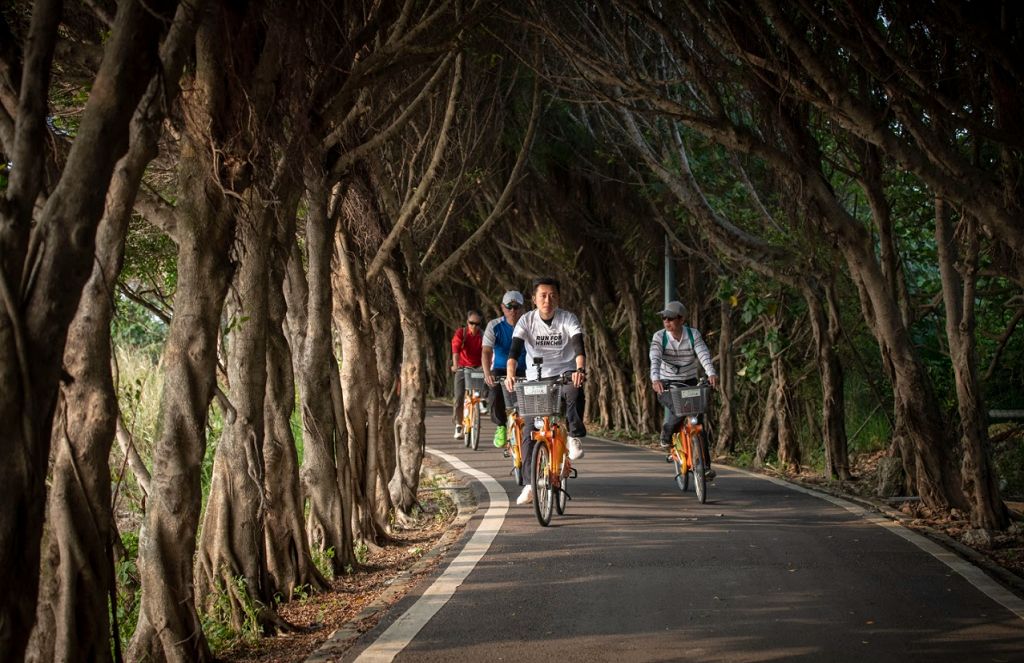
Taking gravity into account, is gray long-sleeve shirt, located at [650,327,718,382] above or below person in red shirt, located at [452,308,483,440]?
below

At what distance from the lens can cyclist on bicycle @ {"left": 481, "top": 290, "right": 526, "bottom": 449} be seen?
1398 centimetres

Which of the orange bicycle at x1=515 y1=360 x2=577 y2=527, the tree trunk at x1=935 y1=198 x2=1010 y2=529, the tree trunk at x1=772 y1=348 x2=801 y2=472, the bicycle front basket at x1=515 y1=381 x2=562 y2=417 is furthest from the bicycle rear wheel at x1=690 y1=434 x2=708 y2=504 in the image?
the tree trunk at x1=772 y1=348 x2=801 y2=472

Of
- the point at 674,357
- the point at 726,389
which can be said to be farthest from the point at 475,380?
the point at 674,357

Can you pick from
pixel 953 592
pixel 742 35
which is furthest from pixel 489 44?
pixel 953 592

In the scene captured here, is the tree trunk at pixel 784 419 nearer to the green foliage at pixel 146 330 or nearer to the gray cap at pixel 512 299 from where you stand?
the gray cap at pixel 512 299

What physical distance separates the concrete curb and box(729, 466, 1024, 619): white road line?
12.3ft

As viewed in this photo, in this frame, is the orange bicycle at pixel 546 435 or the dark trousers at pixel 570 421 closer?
the orange bicycle at pixel 546 435

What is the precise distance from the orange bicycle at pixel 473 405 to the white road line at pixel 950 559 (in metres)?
9.26

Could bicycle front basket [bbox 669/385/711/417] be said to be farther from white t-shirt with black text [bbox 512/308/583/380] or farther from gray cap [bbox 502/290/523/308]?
gray cap [bbox 502/290/523/308]

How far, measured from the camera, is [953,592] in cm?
816

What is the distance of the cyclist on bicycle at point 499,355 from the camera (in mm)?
13977

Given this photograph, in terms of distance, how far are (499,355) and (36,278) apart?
38.2 ft

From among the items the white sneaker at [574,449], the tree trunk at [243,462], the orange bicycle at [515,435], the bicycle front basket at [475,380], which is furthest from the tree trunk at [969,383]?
the bicycle front basket at [475,380]

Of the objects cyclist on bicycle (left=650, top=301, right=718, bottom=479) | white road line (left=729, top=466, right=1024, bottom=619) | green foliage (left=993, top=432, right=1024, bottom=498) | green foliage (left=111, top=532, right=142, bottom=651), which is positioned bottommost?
green foliage (left=111, top=532, right=142, bottom=651)
